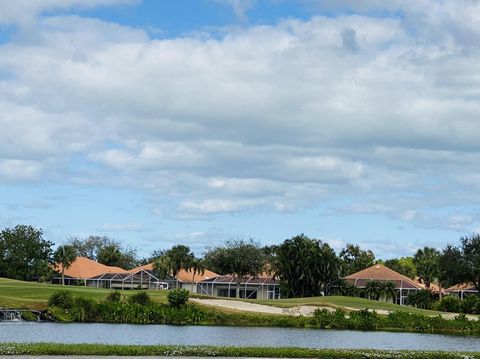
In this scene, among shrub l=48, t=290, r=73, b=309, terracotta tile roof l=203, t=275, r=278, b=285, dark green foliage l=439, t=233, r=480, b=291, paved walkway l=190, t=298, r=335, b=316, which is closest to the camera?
shrub l=48, t=290, r=73, b=309

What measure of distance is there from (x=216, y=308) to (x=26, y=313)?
17.3 metres

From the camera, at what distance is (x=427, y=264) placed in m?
149

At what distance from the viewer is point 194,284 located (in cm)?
15588

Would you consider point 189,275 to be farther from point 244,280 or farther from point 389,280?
point 389,280

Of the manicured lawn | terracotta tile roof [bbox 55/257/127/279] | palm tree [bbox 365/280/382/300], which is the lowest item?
the manicured lawn

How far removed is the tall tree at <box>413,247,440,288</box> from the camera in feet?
487

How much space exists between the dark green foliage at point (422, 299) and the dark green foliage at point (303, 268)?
14.2 meters

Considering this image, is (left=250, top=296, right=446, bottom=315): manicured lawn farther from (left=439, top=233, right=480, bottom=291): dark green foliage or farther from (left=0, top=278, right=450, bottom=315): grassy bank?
(left=439, top=233, right=480, bottom=291): dark green foliage

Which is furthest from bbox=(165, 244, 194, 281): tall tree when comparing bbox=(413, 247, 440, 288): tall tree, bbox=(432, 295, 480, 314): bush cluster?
bbox=(432, 295, 480, 314): bush cluster

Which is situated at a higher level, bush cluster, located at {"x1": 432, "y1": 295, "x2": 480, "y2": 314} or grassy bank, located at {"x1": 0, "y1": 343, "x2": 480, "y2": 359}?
bush cluster, located at {"x1": 432, "y1": 295, "x2": 480, "y2": 314}

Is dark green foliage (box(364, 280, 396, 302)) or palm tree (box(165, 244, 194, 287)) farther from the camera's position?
palm tree (box(165, 244, 194, 287))

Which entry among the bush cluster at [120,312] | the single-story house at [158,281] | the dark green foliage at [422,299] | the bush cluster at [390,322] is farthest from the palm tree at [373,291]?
the bush cluster at [120,312]

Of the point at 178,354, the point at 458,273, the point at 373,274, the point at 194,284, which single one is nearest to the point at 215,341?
the point at 178,354

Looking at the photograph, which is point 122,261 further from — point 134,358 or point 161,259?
point 134,358
